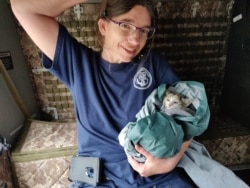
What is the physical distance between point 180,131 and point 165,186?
0.25 metres

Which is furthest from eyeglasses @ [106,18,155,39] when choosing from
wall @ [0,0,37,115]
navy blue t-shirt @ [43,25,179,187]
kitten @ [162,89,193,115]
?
wall @ [0,0,37,115]

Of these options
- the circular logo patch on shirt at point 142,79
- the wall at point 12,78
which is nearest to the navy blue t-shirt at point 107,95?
the circular logo patch on shirt at point 142,79

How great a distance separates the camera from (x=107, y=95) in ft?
2.56

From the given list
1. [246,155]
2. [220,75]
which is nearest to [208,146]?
[246,155]

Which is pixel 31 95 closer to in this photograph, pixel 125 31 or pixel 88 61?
pixel 88 61

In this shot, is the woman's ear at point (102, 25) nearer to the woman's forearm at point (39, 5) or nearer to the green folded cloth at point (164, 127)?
the woman's forearm at point (39, 5)

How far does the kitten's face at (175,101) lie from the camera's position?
655 mm

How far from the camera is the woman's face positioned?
2.27 feet

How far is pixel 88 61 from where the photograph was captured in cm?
77

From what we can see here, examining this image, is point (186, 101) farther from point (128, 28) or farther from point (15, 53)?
point (15, 53)

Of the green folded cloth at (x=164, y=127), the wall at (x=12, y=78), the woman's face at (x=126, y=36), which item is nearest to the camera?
the green folded cloth at (x=164, y=127)

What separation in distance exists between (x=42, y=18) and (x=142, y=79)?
1.25 feet

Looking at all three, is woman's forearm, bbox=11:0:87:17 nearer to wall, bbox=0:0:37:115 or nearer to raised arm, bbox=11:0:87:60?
raised arm, bbox=11:0:87:60

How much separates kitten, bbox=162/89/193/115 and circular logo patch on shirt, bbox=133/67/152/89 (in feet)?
0.39
